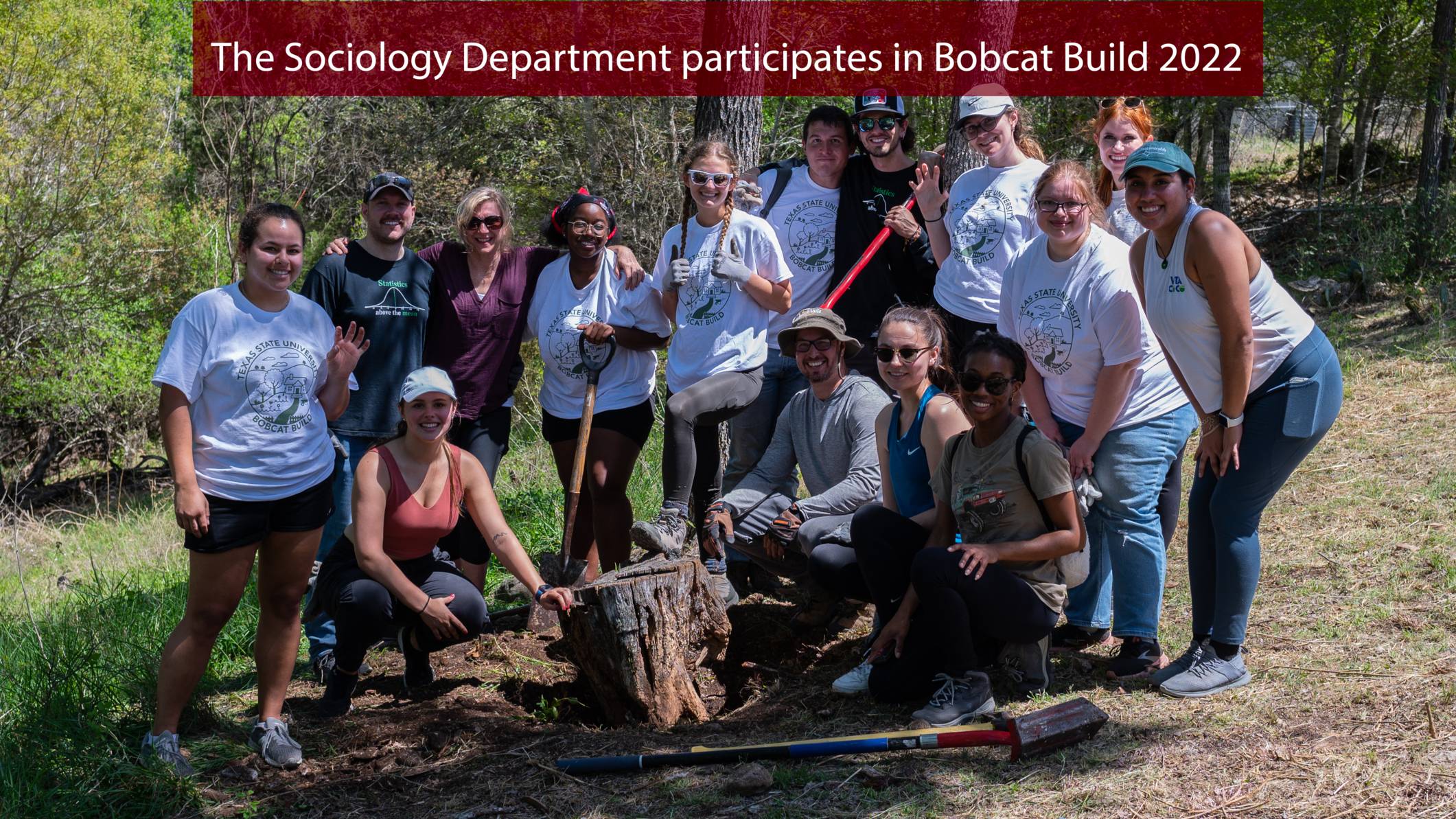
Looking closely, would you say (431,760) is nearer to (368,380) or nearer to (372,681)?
(372,681)

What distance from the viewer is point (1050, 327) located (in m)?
4.40

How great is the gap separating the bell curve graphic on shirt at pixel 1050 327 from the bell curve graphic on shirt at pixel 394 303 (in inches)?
103

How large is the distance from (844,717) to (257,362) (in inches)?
95.0

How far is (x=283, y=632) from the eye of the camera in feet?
13.7

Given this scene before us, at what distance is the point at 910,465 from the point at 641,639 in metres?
1.25

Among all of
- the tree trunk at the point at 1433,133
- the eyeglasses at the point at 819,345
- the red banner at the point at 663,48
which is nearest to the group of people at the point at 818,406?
the eyeglasses at the point at 819,345

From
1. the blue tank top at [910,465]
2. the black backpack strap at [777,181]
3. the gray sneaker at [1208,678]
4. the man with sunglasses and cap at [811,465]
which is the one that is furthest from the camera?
the black backpack strap at [777,181]

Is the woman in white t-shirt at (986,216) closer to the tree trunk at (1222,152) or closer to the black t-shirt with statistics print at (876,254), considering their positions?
the black t-shirt with statistics print at (876,254)

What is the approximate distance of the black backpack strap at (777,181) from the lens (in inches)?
220

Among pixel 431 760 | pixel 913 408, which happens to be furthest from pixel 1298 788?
pixel 431 760

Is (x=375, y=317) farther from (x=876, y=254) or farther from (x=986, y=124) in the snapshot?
(x=986, y=124)

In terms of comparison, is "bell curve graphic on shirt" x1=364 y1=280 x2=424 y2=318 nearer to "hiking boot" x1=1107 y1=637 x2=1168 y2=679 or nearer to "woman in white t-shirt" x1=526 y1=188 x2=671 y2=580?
"woman in white t-shirt" x1=526 y1=188 x2=671 y2=580

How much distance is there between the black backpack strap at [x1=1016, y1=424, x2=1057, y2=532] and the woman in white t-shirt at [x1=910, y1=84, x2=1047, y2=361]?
956 mm

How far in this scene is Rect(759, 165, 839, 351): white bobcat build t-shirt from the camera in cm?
548
